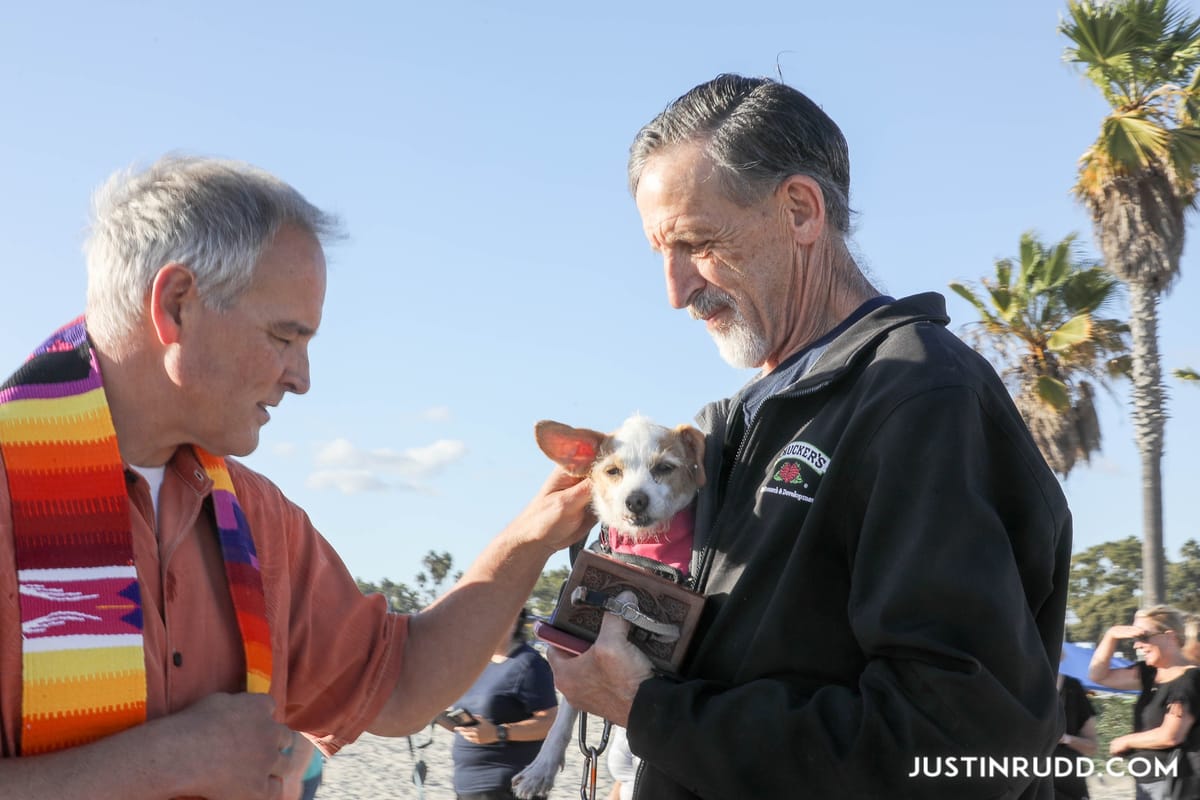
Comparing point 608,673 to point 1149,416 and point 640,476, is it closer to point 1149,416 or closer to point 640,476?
point 640,476

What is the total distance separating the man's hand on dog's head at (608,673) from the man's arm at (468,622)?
0.56 m

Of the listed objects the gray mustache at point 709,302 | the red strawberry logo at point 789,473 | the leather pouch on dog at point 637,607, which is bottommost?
the leather pouch on dog at point 637,607

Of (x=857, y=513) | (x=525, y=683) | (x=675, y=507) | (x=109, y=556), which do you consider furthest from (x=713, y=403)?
(x=525, y=683)

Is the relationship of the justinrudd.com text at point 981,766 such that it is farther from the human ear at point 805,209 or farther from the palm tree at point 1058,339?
the palm tree at point 1058,339

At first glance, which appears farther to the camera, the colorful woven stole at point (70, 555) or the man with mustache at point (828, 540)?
the colorful woven stole at point (70, 555)

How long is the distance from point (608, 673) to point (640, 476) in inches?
42.7

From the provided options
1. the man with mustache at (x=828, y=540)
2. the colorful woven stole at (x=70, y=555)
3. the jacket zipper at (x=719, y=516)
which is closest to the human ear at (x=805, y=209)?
the man with mustache at (x=828, y=540)

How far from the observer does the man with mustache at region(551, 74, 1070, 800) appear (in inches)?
83.3

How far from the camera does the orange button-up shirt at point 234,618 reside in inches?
94.9

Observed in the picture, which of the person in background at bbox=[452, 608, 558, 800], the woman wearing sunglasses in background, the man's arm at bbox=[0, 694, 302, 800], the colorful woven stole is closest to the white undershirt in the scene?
the colorful woven stole

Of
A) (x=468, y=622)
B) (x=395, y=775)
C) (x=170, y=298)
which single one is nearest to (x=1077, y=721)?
(x=468, y=622)

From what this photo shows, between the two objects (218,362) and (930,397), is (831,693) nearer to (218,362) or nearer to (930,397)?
(930,397)

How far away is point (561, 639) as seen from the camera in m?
2.63

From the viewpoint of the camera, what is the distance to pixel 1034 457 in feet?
7.51
